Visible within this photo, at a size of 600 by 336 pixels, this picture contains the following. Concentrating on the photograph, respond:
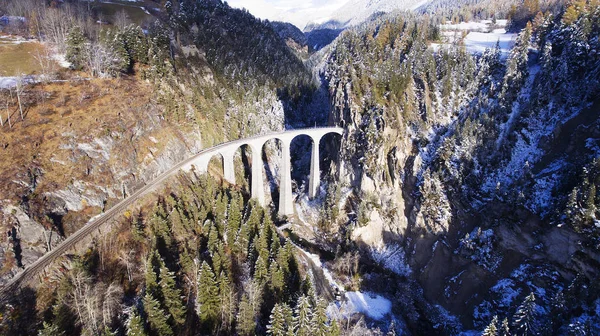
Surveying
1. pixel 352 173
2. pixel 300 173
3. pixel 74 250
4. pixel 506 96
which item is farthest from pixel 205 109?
pixel 506 96

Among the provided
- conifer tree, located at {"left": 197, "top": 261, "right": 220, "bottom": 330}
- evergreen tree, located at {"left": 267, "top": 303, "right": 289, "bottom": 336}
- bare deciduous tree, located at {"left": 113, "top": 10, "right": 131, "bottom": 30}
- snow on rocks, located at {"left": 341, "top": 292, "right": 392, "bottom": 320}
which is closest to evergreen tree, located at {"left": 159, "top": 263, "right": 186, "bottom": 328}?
conifer tree, located at {"left": 197, "top": 261, "right": 220, "bottom": 330}

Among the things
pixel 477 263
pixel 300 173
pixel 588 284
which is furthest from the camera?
pixel 300 173

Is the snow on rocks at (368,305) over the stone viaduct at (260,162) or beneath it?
beneath

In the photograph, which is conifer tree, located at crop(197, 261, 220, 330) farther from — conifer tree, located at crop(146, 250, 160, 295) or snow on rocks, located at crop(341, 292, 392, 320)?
snow on rocks, located at crop(341, 292, 392, 320)

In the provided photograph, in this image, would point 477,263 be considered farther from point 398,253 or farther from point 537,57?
point 537,57

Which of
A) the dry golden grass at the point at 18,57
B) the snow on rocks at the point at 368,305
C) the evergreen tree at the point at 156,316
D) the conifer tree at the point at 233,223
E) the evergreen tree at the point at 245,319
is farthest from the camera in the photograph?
the dry golden grass at the point at 18,57

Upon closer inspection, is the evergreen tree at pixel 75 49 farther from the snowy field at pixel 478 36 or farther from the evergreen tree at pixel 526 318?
the snowy field at pixel 478 36

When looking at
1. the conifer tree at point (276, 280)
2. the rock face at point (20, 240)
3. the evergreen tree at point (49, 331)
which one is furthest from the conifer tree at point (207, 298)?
the rock face at point (20, 240)
